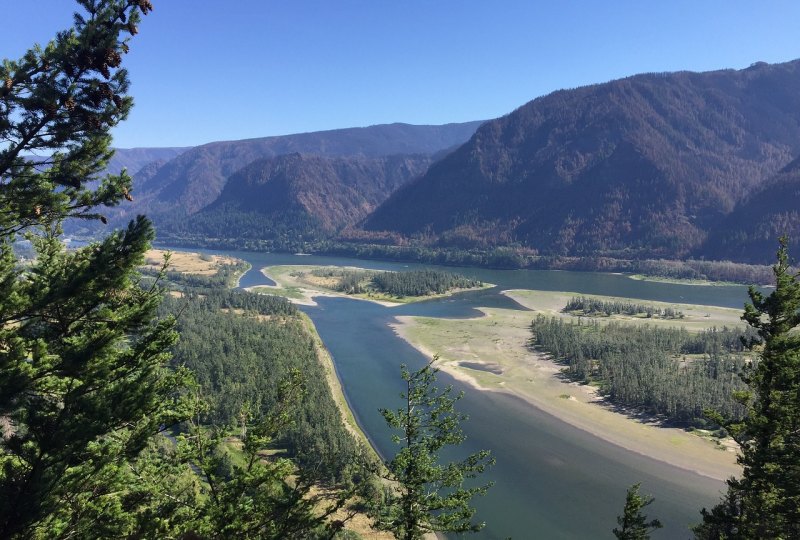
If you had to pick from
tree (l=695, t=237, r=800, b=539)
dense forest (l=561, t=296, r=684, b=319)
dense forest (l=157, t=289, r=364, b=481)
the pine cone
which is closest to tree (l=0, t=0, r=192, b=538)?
the pine cone

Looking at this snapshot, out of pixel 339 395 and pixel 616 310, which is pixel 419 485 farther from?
pixel 616 310

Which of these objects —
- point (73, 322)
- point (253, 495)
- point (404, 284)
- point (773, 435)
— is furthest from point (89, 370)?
point (404, 284)

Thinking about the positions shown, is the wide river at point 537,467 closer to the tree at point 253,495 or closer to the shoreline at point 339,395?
the shoreline at point 339,395

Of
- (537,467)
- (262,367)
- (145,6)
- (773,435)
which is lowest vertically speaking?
(537,467)

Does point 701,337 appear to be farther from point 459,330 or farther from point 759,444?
point 759,444

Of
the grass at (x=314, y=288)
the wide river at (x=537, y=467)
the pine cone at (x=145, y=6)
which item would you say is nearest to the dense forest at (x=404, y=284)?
the grass at (x=314, y=288)

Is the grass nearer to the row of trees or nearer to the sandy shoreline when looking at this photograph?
the sandy shoreline

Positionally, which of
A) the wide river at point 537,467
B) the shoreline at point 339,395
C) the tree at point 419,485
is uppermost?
the tree at point 419,485
